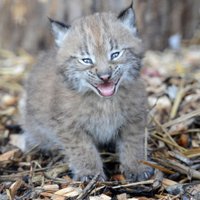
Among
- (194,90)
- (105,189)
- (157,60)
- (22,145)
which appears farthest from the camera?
(157,60)

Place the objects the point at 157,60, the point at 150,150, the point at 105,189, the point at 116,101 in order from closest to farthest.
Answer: the point at 105,189 → the point at 116,101 → the point at 150,150 → the point at 157,60

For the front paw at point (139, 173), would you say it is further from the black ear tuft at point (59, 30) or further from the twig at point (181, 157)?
the black ear tuft at point (59, 30)

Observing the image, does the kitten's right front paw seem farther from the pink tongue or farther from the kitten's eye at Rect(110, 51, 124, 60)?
the kitten's eye at Rect(110, 51, 124, 60)

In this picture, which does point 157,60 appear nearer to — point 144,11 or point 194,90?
point 144,11

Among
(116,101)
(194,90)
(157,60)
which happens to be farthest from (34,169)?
(157,60)

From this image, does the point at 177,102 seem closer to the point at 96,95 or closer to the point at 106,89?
the point at 96,95

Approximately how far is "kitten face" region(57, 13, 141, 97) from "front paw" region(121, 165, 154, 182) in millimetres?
577

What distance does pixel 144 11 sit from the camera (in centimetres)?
565

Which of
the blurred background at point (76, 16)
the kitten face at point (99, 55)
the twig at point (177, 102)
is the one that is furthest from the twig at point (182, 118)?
the blurred background at point (76, 16)

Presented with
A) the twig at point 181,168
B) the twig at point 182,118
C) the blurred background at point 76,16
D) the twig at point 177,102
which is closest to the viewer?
the twig at point 181,168

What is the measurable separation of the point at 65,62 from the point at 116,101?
0.43 meters

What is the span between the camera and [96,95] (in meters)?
3.52

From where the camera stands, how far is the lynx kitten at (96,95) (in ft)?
10.8

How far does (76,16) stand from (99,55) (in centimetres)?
239
